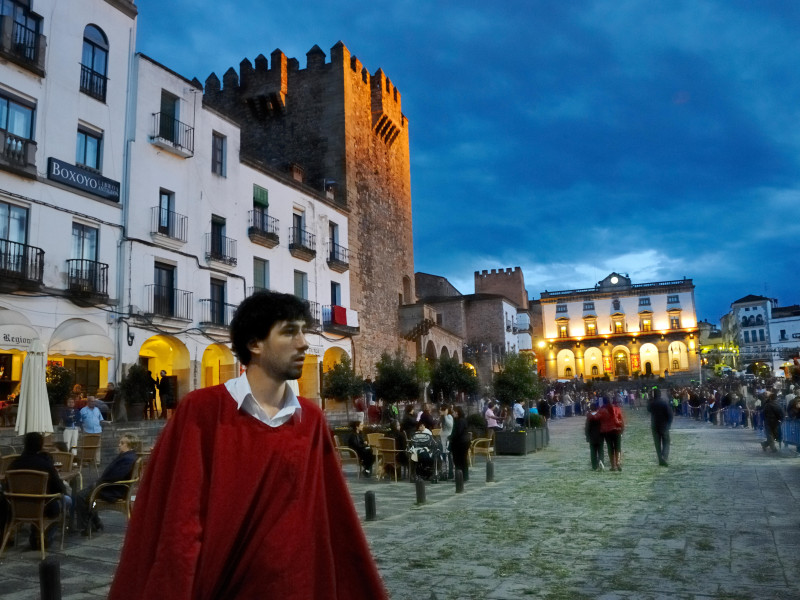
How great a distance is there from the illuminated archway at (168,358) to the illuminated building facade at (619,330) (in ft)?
199

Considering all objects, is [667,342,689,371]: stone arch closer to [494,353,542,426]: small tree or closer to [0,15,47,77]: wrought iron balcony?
[494,353,542,426]: small tree

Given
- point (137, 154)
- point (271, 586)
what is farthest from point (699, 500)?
point (137, 154)

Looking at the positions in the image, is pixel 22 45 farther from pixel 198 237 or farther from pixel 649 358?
pixel 649 358

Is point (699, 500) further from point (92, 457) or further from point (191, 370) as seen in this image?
point (191, 370)

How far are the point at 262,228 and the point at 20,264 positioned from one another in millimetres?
10975

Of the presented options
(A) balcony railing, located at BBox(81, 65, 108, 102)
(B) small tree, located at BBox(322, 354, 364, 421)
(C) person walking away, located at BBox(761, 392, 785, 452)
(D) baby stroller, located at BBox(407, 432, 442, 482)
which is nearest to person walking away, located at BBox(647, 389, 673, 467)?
(C) person walking away, located at BBox(761, 392, 785, 452)

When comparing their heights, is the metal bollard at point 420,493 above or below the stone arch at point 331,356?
below

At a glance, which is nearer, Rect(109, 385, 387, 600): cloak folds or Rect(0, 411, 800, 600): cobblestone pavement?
Rect(109, 385, 387, 600): cloak folds

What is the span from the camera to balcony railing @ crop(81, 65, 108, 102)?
19141 millimetres

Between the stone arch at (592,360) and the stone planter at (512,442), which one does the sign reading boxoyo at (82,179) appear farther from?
the stone arch at (592,360)

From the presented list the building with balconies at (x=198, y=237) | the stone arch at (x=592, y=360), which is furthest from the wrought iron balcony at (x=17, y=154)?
the stone arch at (x=592, y=360)

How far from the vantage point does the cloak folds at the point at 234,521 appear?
6.79 ft

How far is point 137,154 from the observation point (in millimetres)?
20672

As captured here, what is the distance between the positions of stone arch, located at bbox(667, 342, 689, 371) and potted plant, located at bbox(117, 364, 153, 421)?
68.8 metres
